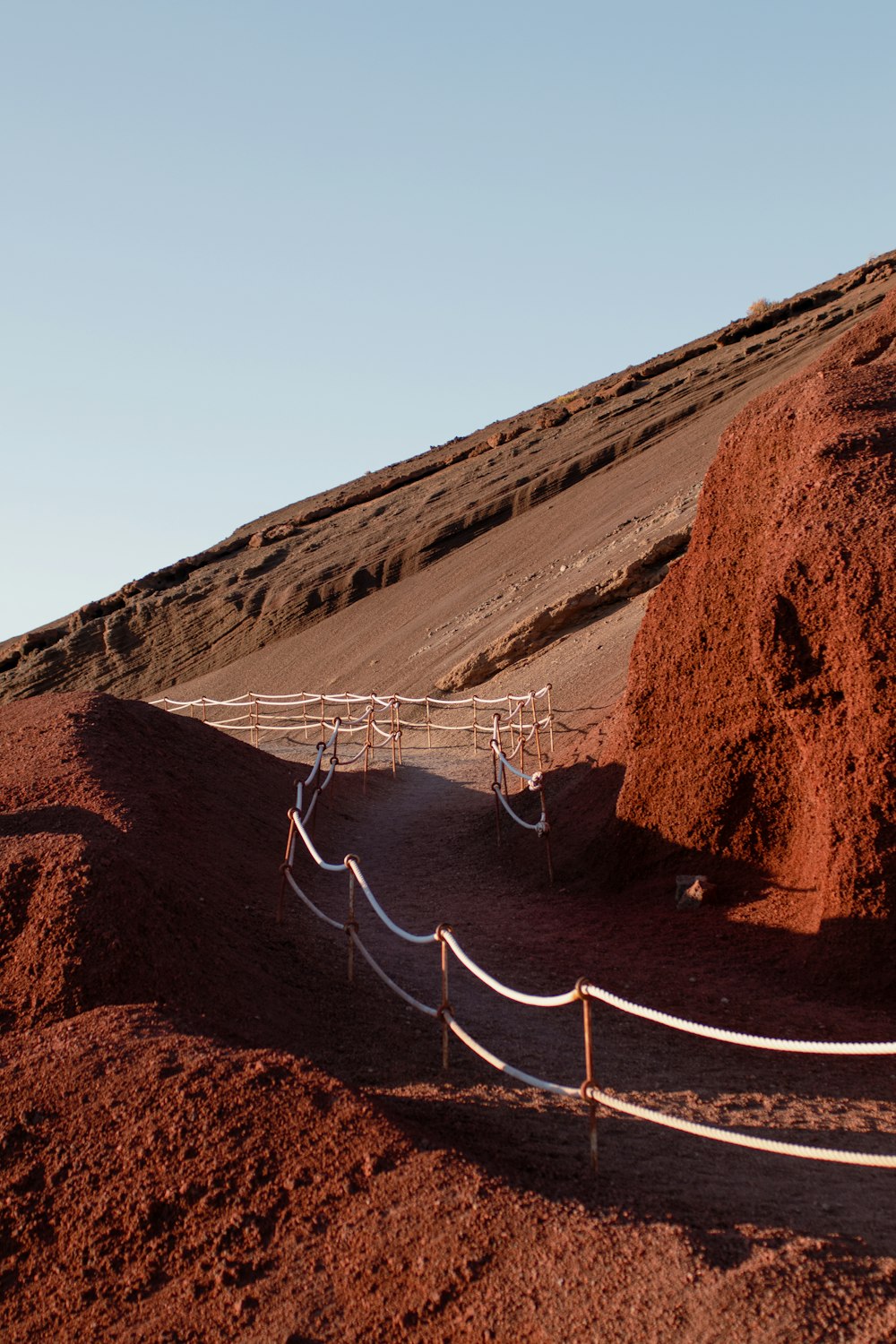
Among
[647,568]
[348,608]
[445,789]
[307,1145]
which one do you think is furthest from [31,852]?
[348,608]

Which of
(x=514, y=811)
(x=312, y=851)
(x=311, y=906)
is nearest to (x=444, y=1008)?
(x=311, y=906)

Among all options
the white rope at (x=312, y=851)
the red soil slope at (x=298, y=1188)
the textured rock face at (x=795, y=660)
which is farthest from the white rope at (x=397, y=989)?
the textured rock face at (x=795, y=660)

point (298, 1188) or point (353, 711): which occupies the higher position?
point (298, 1188)

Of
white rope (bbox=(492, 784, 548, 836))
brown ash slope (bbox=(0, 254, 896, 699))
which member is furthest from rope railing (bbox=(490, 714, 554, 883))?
brown ash slope (bbox=(0, 254, 896, 699))

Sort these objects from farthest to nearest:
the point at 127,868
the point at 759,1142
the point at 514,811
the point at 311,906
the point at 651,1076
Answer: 1. the point at 514,811
2. the point at 311,906
3. the point at 127,868
4. the point at 651,1076
5. the point at 759,1142

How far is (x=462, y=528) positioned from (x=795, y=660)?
35.4 metres

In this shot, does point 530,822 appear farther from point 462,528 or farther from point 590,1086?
point 462,528

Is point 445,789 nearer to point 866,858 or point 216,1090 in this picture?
point 866,858

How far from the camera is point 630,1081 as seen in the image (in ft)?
19.1

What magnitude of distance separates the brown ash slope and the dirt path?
80.8 feet

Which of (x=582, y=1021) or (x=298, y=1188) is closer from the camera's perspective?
(x=298, y=1188)

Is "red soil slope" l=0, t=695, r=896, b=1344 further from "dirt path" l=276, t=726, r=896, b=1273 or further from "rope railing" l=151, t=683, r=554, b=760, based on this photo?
"rope railing" l=151, t=683, r=554, b=760

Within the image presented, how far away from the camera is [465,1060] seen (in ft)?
19.7

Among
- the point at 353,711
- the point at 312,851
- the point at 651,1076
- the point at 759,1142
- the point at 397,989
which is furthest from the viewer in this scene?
the point at 353,711
